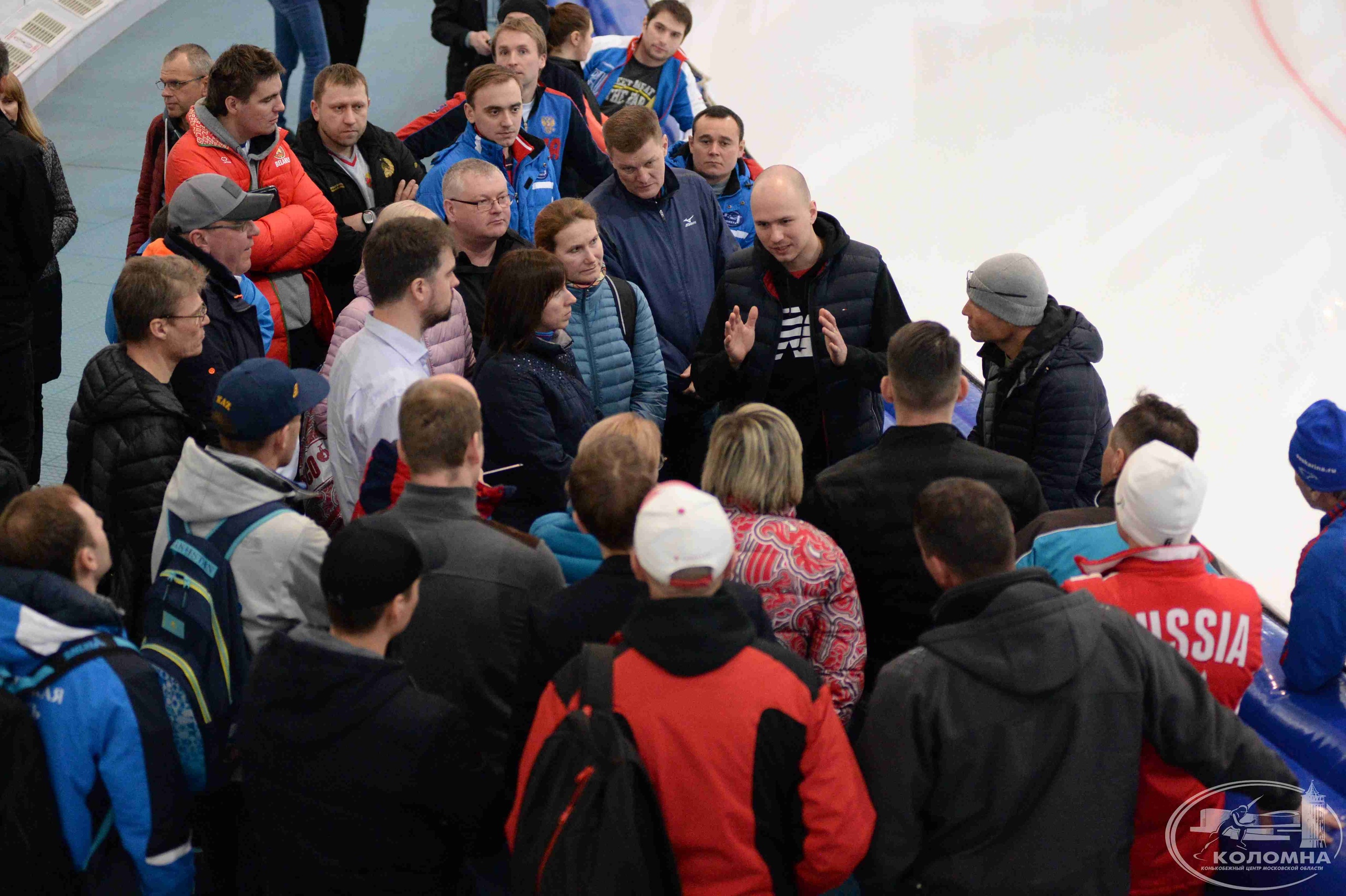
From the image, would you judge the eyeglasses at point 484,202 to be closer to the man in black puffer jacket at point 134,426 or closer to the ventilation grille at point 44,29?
the man in black puffer jacket at point 134,426

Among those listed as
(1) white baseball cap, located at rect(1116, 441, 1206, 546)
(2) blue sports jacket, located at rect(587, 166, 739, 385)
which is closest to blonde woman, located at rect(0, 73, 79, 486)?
(2) blue sports jacket, located at rect(587, 166, 739, 385)

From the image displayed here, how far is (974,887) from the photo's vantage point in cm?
190

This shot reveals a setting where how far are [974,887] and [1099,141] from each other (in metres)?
6.00

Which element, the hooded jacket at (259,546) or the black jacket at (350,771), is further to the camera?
the hooded jacket at (259,546)

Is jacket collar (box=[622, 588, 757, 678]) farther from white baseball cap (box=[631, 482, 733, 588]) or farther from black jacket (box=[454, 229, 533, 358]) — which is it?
black jacket (box=[454, 229, 533, 358])

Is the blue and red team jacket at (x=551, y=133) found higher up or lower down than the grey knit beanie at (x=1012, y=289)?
higher up

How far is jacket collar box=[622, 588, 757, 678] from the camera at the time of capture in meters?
1.73

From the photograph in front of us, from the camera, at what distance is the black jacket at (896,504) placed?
7.96 feet

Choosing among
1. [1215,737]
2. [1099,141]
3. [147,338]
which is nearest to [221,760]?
[147,338]

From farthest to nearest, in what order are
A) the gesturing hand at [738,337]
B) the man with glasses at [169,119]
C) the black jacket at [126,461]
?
the man with glasses at [169,119] < the gesturing hand at [738,337] < the black jacket at [126,461]

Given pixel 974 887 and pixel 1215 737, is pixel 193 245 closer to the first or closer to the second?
pixel 974 887

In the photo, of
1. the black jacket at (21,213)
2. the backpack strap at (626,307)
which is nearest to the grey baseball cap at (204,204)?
the black jacket at (21,213)

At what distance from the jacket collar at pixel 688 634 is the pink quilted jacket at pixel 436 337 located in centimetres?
164

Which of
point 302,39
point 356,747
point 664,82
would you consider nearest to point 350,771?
point 356,747
